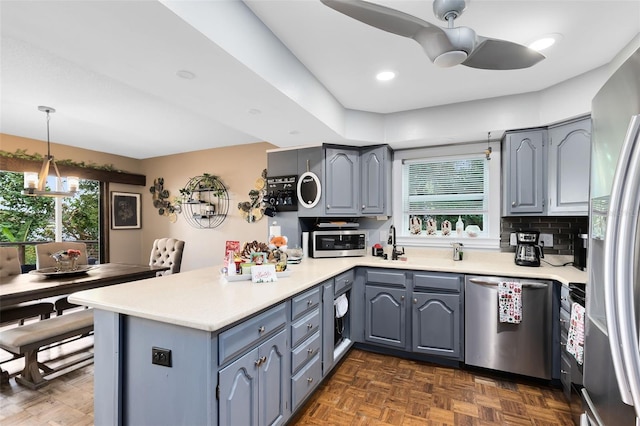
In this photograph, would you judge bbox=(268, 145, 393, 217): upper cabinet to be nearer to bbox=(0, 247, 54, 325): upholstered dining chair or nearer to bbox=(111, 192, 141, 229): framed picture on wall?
bbox=(0, 247, 54, 325): upholstered dining chair

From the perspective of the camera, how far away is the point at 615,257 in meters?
0.88

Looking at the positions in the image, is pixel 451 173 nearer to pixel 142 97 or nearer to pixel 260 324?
pixel 260 324

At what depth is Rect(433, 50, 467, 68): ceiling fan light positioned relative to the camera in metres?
1.31

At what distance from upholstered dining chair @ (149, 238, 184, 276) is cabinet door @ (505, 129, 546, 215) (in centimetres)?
376

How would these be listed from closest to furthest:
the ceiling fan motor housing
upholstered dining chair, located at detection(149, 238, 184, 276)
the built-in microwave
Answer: the ceiling fan motor housing
the built-in microwave
upholstered dining chair, located at detection(149, 238, 184, 276)

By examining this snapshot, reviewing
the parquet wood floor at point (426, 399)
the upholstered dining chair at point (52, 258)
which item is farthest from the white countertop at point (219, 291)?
the upholstered dining chair at point (52, 258)

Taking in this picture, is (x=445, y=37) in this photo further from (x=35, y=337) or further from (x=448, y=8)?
(x=35, y=337)

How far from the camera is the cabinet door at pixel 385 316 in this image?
2738mm

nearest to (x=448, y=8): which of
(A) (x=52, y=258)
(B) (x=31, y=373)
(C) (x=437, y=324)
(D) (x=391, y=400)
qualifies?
(C) (x=437, y=324)

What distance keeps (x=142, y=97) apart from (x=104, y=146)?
235 centimetres

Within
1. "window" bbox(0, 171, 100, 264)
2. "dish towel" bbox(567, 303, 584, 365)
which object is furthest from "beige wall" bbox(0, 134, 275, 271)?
"dish towel" bbox(567, 303, 584, 365)

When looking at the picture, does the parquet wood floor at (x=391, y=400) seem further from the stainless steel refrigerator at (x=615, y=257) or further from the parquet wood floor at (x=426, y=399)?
the stainless steel refrigerator at (x=615, y=257)

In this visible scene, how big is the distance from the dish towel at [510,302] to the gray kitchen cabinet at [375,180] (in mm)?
1324

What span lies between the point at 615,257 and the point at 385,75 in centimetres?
190
